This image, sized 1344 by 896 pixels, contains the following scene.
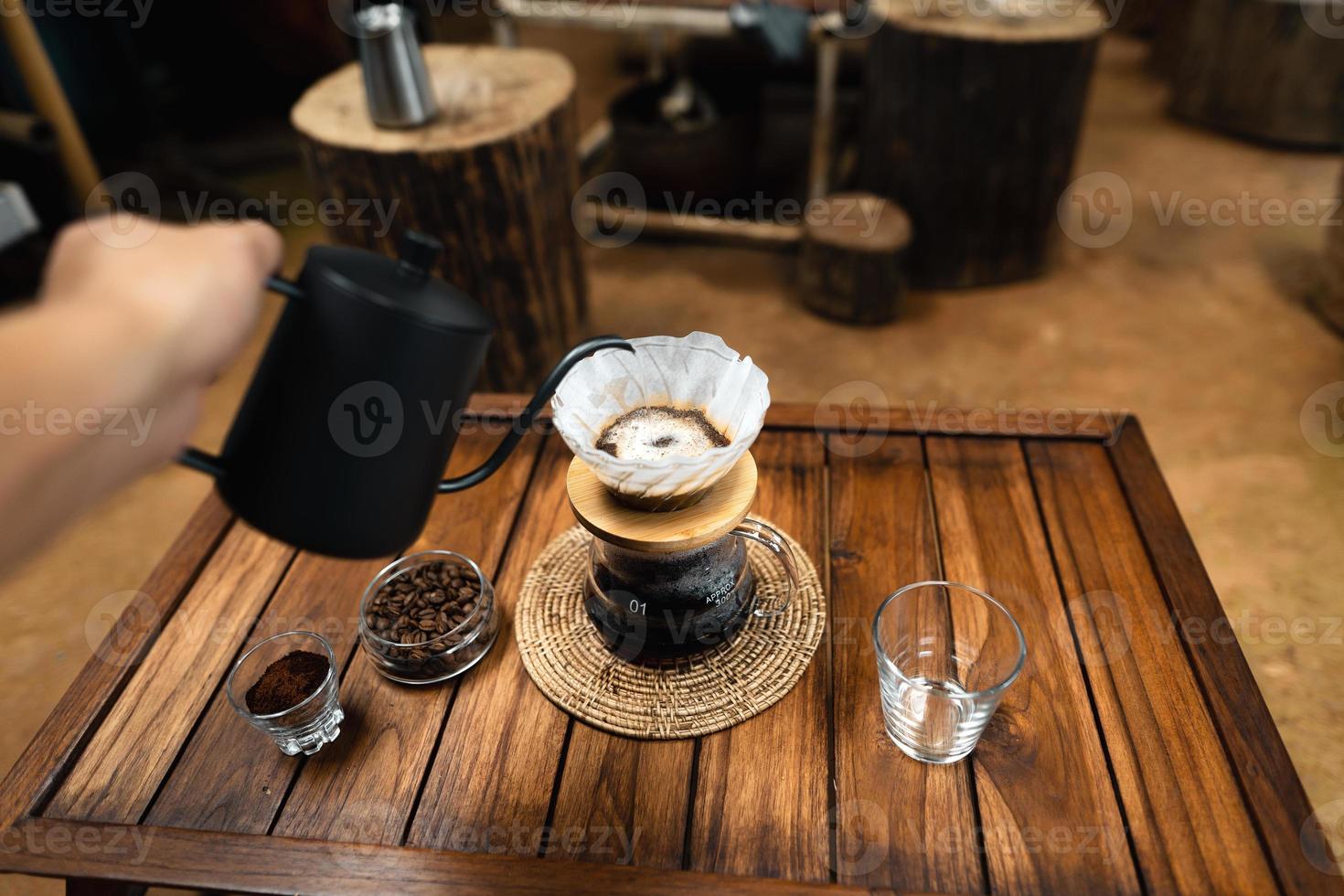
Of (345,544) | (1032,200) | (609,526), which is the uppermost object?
(345,544)

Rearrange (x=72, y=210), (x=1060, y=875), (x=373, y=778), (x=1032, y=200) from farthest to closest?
(x=72, y=210) → (x=1032, y=200) → (x=373, y=778) → (x=1060, y=875)

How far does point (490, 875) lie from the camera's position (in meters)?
0.94

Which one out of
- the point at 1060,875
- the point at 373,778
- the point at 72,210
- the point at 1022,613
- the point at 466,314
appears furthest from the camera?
the point at 72,210

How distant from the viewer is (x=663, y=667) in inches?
44.7

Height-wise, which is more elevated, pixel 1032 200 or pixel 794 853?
pixel 794 853

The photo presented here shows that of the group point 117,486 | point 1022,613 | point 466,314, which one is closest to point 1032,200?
point 1022,613

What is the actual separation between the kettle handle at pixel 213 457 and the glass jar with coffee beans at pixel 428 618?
15.1 inches

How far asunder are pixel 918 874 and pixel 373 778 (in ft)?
1.94

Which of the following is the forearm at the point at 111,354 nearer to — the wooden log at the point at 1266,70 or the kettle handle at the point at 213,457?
the kettle handle at the point at 213,457

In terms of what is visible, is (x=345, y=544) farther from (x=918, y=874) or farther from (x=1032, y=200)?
(x=1032, y=200)

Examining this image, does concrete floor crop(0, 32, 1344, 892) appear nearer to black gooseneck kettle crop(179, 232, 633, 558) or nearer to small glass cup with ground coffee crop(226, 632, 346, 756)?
small glass cup with ground coffee crop(226, 632, 346, 756)

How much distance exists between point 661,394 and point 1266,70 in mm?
3567

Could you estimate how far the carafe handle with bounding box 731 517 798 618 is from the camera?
1.11m

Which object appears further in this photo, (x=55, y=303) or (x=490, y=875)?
(x=490, y=875)
